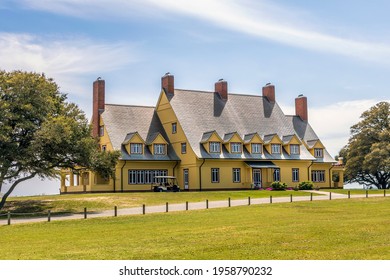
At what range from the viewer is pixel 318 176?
3103 inches

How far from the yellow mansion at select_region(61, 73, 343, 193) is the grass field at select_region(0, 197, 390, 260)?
26.8 metres

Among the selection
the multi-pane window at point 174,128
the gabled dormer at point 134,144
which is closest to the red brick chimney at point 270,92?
the multi-pane window at point 174,128

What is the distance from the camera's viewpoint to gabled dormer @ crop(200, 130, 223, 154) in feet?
227

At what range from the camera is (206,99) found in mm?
76750

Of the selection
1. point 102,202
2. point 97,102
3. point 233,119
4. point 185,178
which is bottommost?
point 102,202

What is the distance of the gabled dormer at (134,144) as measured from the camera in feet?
225

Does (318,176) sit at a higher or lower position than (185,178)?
higher

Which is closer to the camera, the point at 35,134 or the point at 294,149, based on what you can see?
the point at 35,134

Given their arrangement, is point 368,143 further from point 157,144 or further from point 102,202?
point 102,202

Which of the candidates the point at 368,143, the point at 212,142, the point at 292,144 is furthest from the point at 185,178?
the point at 368,143

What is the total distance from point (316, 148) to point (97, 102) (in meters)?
28.7

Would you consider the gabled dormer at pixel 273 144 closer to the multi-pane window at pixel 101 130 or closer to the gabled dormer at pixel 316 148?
the gabled dormer at pixel 316 148

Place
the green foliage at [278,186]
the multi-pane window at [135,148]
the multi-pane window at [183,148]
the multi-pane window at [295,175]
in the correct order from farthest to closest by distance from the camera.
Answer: the multi-pane window at [295,175]
the multi-pane window at [183,148]
the multi-pane window at [135,148]
the green foliage at [278,186]

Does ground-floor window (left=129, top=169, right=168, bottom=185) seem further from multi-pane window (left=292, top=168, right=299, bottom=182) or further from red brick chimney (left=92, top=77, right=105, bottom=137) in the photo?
multi-pane window (left=292, top=168, right=299, bottom=182)
